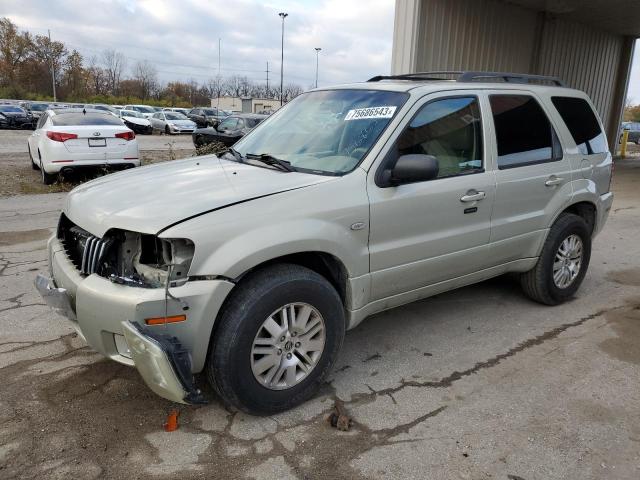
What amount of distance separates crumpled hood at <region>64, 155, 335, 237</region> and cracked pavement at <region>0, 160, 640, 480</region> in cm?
108

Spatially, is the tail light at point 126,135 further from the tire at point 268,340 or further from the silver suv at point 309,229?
the tire at point 268,340

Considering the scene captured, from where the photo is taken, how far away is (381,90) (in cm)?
372

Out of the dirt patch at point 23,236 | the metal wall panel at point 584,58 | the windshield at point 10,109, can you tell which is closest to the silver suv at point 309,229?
the dirt patch at point 23,236

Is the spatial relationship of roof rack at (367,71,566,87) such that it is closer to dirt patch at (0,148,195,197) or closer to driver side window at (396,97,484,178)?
driver side window at (396,97,484,178)

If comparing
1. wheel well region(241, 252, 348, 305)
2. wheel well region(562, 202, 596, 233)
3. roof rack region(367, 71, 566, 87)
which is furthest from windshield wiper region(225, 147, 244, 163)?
wheel well region(562, 202, 596, 233)

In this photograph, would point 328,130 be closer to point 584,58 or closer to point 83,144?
point 83,144

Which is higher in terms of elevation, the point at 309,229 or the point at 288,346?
the point at 309,229

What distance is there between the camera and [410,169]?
3.16 metres

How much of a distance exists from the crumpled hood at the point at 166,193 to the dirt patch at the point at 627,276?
4147 millimetres

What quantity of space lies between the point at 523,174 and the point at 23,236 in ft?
20.2

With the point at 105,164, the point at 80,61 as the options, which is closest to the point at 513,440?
the point at 105,164

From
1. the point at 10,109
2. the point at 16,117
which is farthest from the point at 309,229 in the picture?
the point at 10,109

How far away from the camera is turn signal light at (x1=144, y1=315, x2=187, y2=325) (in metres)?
2.51

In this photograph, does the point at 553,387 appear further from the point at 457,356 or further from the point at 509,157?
the point at 509,157
